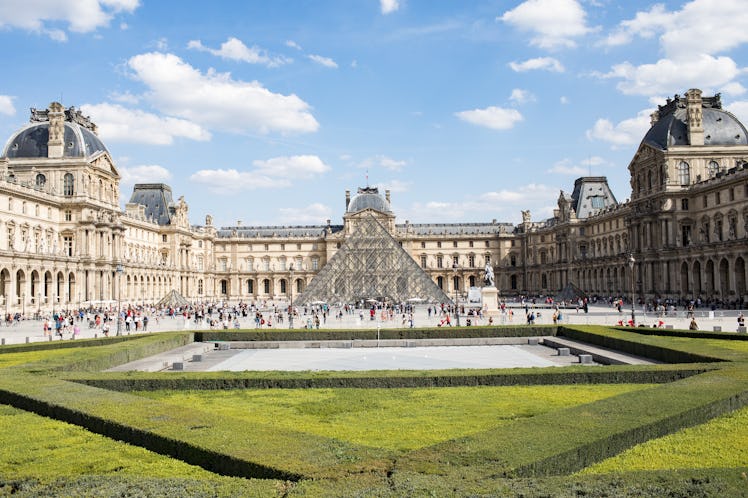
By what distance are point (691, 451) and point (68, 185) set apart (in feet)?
187

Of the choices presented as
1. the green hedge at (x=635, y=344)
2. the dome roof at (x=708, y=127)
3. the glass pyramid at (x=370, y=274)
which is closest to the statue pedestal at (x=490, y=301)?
the green hedge at (x=635, y=344)

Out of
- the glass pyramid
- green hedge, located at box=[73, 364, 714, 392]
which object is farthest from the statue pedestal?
green hedge, located at box=[73, 364, 714, 392]

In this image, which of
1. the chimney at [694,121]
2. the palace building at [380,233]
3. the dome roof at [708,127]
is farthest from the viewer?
the dome roof at [708,127]

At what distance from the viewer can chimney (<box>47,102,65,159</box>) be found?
2208 inches

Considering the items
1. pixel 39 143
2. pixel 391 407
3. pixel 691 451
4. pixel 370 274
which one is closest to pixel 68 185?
pixel 39 143

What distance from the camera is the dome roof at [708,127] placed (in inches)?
2170

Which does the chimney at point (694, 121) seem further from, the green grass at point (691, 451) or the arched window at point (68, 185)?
the arched window at point (68, 185)

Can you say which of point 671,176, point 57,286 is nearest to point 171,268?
point 57,286

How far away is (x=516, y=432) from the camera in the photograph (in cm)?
841

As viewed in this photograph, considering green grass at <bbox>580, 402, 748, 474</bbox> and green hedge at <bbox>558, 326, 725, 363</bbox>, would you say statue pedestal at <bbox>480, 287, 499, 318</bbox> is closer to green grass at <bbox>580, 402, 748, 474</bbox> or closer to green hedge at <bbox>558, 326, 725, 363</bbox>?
green hedge at <bbox>558, 326, 725, 363</bbox>

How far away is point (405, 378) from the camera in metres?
14.4

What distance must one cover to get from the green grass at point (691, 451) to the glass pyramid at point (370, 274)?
1650 inches

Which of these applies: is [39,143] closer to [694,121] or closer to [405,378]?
[405,378]

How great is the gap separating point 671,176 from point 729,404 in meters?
48.0
